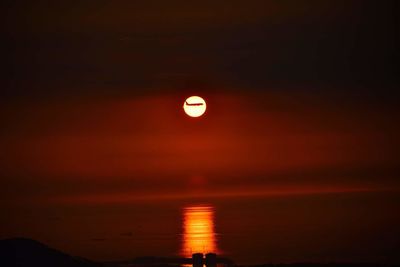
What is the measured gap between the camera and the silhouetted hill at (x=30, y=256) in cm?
4812

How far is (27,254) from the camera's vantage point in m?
49.5

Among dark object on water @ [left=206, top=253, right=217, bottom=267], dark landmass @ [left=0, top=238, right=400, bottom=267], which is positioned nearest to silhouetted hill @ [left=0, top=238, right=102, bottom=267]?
dark landmass @ [left=0, top=238, right=400, bottom=267]

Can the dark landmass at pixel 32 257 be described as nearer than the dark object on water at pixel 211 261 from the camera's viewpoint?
Yes

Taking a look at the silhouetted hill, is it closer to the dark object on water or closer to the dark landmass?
the dark landmass

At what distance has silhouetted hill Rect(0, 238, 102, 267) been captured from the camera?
48.1 metres

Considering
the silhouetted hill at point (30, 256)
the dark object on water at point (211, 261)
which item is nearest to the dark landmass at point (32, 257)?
the silhouetted hill at point (30, 256)

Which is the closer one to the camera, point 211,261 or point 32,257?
point 32,257

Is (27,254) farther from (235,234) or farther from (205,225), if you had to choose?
(205,225)

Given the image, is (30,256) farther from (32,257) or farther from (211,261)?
(211,261)

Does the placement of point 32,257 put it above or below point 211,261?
below

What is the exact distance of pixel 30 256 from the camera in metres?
49.4

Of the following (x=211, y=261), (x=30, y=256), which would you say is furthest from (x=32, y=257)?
(x=211, y=261)

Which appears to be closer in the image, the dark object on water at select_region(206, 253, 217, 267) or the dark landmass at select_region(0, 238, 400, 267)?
the dark landmass at select_region(0, 238, 400, 267)

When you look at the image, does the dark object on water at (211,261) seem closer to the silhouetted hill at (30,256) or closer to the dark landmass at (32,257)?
the dark landmass at (32,257)
